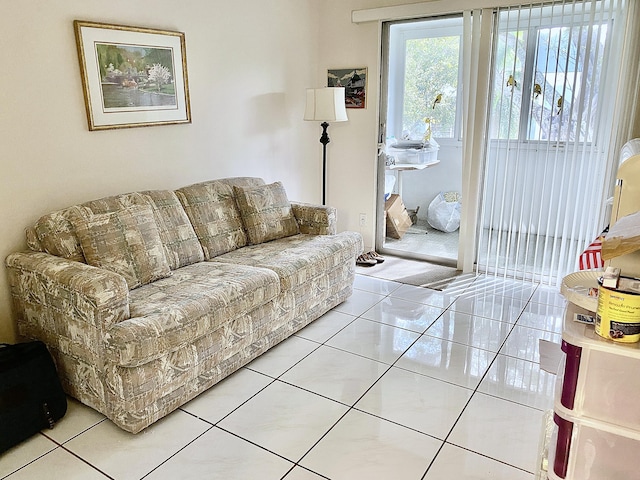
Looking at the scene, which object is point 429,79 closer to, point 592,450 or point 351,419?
point 351,419

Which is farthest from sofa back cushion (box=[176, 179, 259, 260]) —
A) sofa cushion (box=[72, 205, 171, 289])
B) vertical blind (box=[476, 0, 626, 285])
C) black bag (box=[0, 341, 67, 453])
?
vertical blind (box=[476, 0, 626, 285])

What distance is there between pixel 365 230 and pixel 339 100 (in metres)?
1.32

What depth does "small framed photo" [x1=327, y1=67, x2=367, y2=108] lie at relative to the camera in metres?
4.39

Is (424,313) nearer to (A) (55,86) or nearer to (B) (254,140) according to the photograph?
(B) (254,140)

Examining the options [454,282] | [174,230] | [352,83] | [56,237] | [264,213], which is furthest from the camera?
[352,83]

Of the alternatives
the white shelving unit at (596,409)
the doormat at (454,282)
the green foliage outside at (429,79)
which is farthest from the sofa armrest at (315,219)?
the white shelving unit at (596,409)

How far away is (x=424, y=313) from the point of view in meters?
3.43

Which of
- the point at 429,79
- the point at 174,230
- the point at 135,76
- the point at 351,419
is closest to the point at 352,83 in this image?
the point at 429,79

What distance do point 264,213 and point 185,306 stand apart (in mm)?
1312

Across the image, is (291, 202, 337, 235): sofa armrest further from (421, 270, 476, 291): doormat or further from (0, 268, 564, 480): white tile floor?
(421, 270, 476, 291): doormat

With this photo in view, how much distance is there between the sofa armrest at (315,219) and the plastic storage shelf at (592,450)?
2500 mm

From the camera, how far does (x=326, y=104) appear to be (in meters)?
4.03

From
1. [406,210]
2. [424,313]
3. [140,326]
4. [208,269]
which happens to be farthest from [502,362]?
[406,210]

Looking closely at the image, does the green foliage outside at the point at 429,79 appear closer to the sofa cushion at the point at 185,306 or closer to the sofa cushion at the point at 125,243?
the sofa cushion at the point at 185,306
